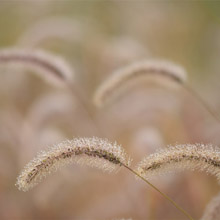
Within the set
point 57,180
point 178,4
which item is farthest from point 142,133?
point 178,4

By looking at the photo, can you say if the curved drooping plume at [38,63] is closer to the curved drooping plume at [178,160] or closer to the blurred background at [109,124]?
the blurred background at [109,124]

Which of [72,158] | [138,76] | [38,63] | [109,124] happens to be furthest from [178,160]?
[109,124]

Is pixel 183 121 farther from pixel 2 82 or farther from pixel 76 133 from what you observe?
pixel 2 82

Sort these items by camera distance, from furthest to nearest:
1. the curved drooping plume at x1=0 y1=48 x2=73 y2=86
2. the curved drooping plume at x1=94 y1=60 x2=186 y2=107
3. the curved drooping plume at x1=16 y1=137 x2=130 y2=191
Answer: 1. the curved drooping plume at x1=0 y1=48 x2=73 y2=86
2. the curved drooping plume at x1=94 y1=60 x2=186 y2=107
3. the curved drooping plume at x1=16 y1=137 x2=130 y2=191

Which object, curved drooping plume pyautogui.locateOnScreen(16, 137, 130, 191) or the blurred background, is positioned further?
the blurred background

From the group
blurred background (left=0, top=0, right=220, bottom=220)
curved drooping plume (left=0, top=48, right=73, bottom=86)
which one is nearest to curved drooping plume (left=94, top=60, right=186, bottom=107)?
curved drooping plume (left=0, top=48, right=73, bottom=86)

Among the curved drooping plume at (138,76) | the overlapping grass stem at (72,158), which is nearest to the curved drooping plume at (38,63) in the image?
the curved drooping plume at (138,76)

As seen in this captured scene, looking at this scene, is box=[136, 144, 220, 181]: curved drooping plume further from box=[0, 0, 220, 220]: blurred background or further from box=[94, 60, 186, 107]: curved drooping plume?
box=[0, 0, 220, 220]: blurred background
